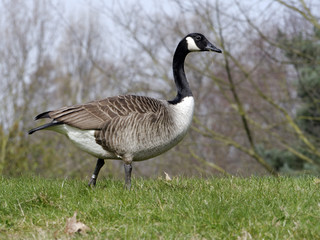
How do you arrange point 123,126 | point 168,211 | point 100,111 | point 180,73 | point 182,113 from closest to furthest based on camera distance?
point 168,211, point 123,126, point 100,111, point 182,113, point 180,73

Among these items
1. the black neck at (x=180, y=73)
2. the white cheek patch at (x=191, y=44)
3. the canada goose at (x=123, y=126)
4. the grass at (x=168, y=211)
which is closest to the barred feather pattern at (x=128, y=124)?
the canada goose at (x=123, y=126)

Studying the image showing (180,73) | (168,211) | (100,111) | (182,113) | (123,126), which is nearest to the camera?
(168,211)

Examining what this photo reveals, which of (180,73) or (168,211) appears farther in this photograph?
(180,73)

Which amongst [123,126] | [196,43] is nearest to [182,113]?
[123,126]

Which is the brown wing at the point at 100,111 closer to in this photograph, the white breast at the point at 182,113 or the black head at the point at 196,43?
the white breast at the point at 182,113

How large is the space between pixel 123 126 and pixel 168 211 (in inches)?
64.8

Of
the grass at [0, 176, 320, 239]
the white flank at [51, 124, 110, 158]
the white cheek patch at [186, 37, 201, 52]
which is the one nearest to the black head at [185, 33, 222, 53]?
the white cheek patch at [186, 37, 201, 52]

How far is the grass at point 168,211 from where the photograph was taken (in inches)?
164

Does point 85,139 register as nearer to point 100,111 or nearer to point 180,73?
point 100,111

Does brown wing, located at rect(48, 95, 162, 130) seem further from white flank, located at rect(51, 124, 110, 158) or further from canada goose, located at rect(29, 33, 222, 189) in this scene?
white flank, located at rect(51, 124, 110, 158)

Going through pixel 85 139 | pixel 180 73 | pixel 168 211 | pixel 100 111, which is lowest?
pixel 168 211

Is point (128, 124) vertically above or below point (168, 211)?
above

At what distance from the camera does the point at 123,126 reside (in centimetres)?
591

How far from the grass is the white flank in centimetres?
57
